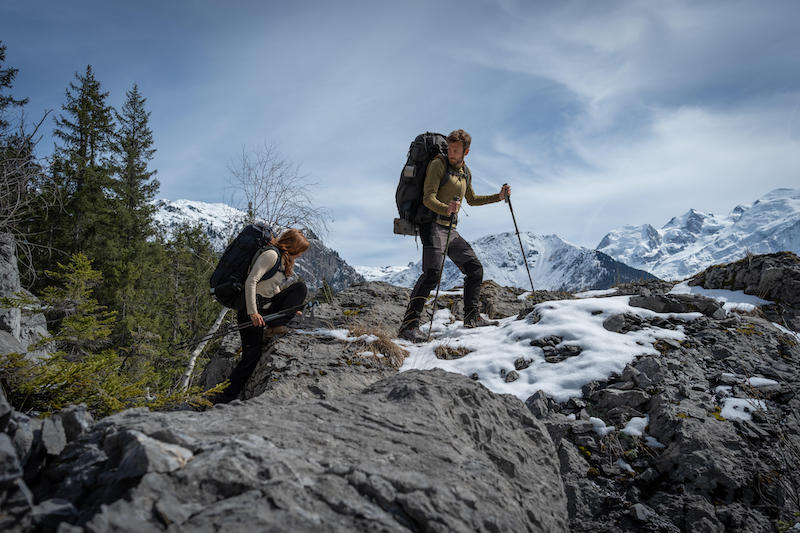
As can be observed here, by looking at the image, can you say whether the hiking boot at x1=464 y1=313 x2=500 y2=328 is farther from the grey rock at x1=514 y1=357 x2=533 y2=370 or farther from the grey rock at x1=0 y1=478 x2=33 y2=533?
the grey rock at x1=0 y1=478 x2=33 y2=533

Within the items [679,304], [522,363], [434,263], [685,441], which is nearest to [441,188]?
[434,263]

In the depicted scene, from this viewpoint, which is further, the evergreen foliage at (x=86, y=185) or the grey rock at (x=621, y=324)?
the evergreen foliage at (x=86, y=185)

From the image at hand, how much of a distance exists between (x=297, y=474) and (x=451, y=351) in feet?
14.1

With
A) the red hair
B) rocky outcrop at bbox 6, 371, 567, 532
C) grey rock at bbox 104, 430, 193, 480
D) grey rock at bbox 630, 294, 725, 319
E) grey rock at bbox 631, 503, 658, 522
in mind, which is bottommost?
grey rock at bbox 631, 503, 658, 522

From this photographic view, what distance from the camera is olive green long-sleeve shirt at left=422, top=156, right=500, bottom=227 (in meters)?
6.36

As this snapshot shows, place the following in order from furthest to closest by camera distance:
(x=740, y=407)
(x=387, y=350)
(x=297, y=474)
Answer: (x=387, y=350), (x=740, y=407), (x=297, y=474)

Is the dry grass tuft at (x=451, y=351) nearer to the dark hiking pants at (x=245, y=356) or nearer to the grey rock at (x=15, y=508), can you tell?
the dark hiking pants at (x=245, y=356)

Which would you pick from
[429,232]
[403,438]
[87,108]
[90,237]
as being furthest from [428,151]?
[87,108]

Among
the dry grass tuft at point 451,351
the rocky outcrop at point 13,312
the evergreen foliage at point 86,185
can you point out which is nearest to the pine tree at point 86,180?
the evergreen foliage at point 86,185

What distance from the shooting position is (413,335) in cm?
674

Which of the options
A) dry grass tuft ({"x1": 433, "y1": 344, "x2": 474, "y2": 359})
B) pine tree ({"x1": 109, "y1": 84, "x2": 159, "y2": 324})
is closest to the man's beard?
dry grass tuft ({"x1": 433, "y1": 344, "x2": 474, "y2": 359})

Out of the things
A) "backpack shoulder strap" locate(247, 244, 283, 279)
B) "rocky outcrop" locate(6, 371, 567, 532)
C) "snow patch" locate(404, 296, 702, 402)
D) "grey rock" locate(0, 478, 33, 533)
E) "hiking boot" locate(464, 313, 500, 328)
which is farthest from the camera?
"hiking boot" locate(464, 313, 500, 328)

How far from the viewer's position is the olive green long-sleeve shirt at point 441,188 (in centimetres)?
636

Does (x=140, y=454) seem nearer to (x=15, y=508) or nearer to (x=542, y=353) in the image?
(x=15, y=508)
